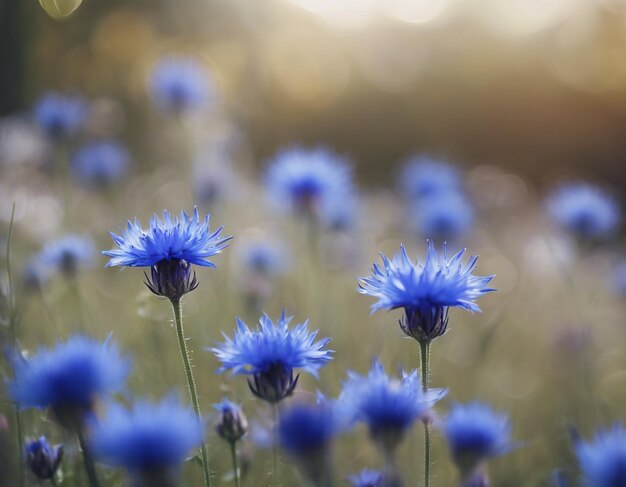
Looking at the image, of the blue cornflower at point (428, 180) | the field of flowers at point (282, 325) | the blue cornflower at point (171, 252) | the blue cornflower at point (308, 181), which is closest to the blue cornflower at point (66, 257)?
the field of flowers at point (282, 325)

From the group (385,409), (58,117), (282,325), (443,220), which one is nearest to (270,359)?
(282,325)

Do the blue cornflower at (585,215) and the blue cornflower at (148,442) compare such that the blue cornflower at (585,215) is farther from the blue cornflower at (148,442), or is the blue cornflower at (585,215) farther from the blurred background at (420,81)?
the blurred background at (420,81)

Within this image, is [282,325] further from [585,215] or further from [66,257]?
[585,215]

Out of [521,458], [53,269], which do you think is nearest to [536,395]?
[521,458]

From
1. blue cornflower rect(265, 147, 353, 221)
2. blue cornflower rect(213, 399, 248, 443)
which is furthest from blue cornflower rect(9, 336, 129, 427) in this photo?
blue cornflower rect(265, 147, 353, 221)

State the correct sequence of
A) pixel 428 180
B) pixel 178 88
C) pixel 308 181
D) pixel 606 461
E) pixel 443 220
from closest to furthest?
1. pixel 606 461
2. pixel 308 181
3. pixel 443 220
4. pixel 178 88
5. pixel 428 180

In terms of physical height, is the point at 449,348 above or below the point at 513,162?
below

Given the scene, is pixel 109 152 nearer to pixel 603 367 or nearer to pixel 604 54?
pixel 603 367

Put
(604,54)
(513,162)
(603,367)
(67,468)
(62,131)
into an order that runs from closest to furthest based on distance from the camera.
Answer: (67,468) < (62,131) < (603,367) < (604,54) < (513,162)
